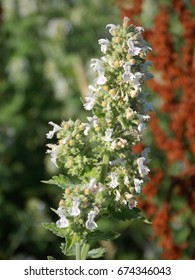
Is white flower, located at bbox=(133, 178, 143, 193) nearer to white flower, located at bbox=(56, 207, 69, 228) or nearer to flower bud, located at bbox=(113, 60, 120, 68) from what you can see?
white flower, located at bbox=(56, 207, 69, 228)

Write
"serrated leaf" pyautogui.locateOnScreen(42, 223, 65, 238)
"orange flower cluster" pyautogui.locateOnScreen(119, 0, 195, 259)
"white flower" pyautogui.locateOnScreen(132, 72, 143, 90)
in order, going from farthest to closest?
"orange flower cluster" pyautogui.locateOnScreen(119, 0, 195, 259) < "serrated leaf" pyautogui.locateOnScreen(42, 223, 65, 238) < "white flower" pyautogui.locateOnScreen(132, 72, 143, 90)

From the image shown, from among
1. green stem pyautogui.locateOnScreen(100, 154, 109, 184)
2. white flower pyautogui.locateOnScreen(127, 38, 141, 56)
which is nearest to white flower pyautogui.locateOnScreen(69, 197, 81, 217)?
green stem pyautogui.locateOnScreen(100, 154, 109, 184)

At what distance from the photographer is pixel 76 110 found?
9.02 metres

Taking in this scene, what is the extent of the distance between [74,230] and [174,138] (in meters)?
3.66

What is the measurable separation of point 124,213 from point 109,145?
14.0 inches

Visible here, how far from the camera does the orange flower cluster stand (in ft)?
20.8

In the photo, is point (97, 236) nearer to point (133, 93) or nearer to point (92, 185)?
point (92, 185)

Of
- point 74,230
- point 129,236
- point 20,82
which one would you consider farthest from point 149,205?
point 20,82

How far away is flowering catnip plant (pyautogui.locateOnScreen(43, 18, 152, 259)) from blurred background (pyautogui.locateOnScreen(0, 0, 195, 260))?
112 inches

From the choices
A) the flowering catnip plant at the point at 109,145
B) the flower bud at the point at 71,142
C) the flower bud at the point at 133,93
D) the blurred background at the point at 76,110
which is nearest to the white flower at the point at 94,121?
the flowering catnip plant at the point at 109,145

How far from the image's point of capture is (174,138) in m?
6.93

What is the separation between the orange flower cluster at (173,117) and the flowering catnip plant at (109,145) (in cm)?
291

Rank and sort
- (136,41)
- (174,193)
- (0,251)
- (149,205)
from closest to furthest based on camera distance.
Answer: (136,41) → (149,205) → (174,193) → (0,251)

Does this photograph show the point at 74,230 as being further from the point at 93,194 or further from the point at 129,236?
the point at 129,236
